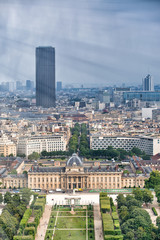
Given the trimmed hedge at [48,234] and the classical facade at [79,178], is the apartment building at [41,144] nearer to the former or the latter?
the classical facade at [79,178]

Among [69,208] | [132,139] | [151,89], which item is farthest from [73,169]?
[151,89]

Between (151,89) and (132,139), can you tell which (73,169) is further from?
(151,89)

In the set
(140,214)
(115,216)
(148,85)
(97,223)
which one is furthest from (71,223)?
(148,85)

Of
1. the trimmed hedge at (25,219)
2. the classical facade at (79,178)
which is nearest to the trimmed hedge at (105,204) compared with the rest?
the trimmed hedge at (25,219)

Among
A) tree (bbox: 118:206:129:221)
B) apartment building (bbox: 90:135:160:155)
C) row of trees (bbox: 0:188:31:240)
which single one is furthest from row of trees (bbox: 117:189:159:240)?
apartment building (bbox: 90:135:160:155)

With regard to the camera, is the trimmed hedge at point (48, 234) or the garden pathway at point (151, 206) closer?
the trimmed hedge at point (48, 234)

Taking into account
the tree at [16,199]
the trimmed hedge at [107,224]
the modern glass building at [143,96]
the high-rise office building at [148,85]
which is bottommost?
Result: the trimmed hedge at [107,224]

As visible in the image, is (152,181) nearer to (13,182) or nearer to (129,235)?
(13,182)
